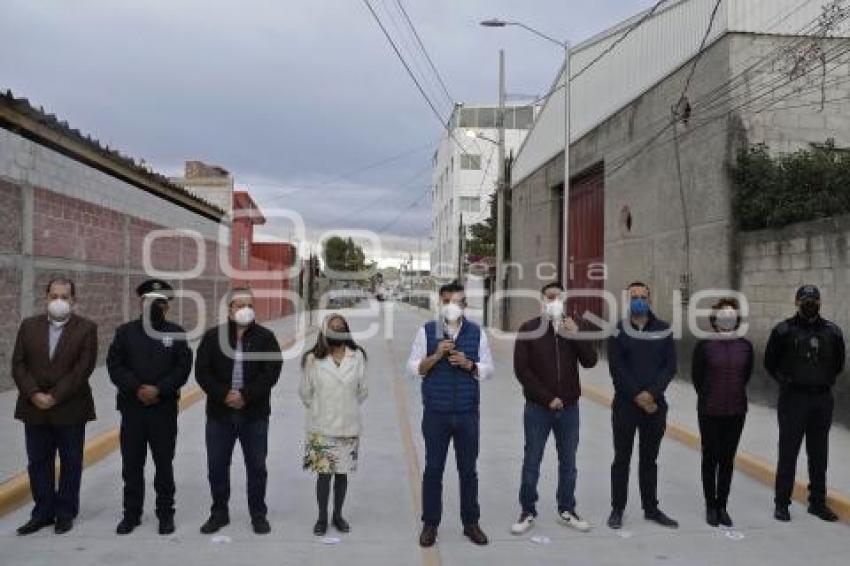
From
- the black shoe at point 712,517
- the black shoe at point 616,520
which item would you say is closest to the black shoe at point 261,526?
the black shoe at point 616,520

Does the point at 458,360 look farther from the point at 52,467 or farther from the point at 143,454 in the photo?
the point at 52,467

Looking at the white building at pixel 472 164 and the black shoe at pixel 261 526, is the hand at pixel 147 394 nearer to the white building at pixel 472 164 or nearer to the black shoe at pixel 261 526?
the black shoe at pixel 261 526

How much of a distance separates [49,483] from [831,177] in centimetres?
1049

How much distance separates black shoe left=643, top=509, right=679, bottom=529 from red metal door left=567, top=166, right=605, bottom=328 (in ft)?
47.1

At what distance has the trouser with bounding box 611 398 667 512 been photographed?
6.33 m

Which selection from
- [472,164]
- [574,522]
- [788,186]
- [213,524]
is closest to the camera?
[213,524]

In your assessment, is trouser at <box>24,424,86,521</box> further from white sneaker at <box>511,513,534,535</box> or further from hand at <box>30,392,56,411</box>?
white sneaker at <box>511,513,534,535</box>

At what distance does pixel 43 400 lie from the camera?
19.0 ft

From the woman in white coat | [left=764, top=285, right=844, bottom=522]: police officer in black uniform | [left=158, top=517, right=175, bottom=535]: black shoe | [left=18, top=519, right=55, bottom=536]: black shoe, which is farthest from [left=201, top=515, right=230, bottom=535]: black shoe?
[left=764, top=285, right=844, bottom=522]: police officer in black uniform

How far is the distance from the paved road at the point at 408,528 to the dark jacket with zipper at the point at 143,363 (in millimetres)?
936

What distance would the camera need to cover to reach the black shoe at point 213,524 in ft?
19.5

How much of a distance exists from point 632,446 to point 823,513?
1637 mm

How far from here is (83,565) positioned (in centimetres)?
522

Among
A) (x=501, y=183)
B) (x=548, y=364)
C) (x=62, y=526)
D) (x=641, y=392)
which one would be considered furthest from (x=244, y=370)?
(x=501, y=183)
